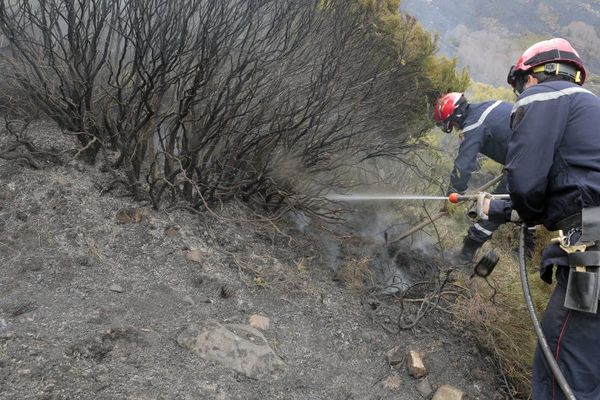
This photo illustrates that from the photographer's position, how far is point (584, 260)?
2.20 metres

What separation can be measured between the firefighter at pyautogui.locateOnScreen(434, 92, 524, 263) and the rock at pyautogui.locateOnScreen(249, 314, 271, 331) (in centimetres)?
239

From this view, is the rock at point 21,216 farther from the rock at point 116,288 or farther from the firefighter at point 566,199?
the firefighter at point 566,199

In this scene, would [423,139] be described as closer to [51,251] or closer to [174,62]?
[174,62]

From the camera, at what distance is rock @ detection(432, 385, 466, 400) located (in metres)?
3.03

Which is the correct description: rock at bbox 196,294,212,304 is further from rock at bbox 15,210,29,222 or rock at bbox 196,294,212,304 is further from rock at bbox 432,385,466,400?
rock at bbox 432,385,466,400

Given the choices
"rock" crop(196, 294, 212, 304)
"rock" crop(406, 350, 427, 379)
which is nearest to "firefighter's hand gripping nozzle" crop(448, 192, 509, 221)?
"rock" crop(406, 350, 427, 379)

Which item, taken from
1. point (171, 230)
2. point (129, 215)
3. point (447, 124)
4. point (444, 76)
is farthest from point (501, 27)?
point (129, 215)

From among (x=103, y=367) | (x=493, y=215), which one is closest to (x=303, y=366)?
(x=103, y=367)

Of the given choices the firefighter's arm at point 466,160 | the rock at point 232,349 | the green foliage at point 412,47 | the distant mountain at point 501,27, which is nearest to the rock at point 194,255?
the rock at point 232,349

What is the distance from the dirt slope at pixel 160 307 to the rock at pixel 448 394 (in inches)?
4.1

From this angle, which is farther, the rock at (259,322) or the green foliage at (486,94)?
the green foliage at (486,94)

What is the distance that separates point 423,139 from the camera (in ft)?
22.1

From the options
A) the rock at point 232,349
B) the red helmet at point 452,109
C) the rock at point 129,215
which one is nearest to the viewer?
the rock at point 232,349

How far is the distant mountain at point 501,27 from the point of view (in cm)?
2695
